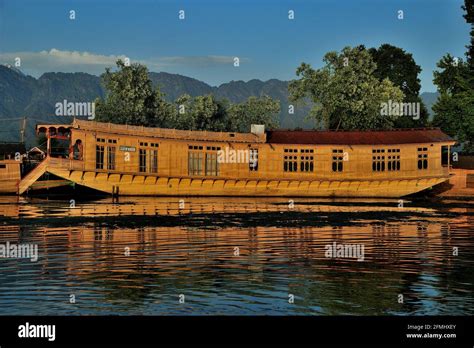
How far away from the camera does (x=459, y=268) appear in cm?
2816

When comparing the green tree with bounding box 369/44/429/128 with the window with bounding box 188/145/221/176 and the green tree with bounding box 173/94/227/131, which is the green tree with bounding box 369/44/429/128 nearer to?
the green tree with bounding box 173/94/227/131

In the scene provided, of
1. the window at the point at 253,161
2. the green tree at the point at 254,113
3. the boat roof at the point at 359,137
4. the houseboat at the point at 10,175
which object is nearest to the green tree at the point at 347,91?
the boat roof at the point at 359,137

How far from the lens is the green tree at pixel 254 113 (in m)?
127

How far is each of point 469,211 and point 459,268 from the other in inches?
1246

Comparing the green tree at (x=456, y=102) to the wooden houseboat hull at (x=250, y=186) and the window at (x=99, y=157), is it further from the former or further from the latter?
the window at (x=99, y=157)

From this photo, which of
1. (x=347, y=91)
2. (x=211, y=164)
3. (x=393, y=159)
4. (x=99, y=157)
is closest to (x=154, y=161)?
(x=99, y=157)

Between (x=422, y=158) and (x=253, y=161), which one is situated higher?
(x=422, y=158)

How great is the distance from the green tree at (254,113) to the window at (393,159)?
53.0 metres

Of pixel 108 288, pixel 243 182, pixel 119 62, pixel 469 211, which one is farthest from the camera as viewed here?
pixel 119 62

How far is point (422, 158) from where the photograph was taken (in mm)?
73500

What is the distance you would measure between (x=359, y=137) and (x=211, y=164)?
51.3 ft

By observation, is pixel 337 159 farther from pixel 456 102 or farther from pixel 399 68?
pixel 399 68

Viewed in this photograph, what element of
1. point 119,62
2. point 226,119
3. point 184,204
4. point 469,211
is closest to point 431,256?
point 469,211
